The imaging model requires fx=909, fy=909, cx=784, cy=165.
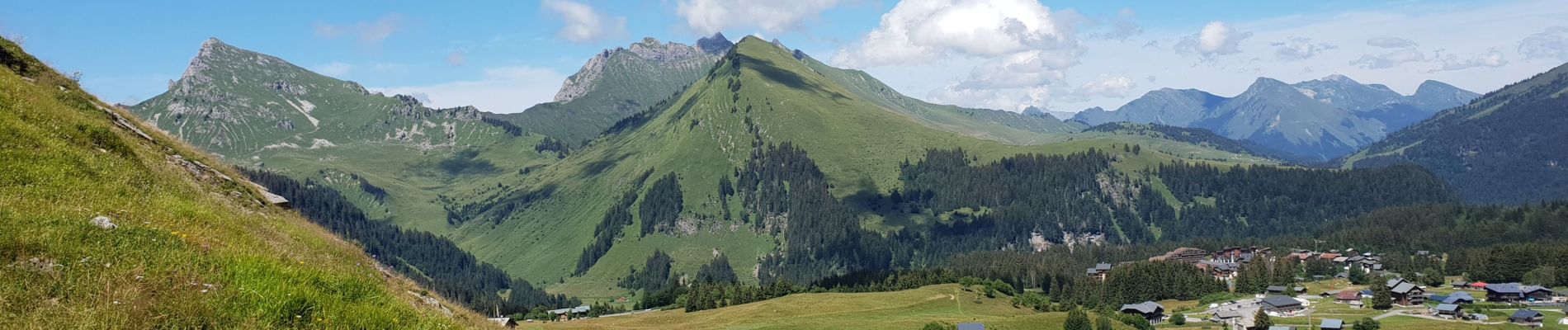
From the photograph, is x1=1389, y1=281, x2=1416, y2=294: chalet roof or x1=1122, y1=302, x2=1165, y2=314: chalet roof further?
x1=1122, y1=302, x2=1165, y2=314: chalet roof

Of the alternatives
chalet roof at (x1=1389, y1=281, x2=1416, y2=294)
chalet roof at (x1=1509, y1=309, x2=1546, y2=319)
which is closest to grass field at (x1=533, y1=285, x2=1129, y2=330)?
chalet roof at (x1=1509, y1=309, x2=1546, y2=319)

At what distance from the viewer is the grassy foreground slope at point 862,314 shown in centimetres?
13038

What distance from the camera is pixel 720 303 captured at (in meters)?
178

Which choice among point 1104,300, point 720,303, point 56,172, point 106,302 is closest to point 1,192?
point 56,172

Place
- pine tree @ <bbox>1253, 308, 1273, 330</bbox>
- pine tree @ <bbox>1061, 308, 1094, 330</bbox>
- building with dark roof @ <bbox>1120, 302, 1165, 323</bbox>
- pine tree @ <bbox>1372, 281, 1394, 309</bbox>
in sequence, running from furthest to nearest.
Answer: building with dark roof @ <bbox>1120, 302, 1165, 323</bbox>, pine tree @ <bbox>1372, 281, 1394, 309</bbox>, pine tree @ <bbox>1253, 308, 1273, 330</bbox>, pine tree @ <bbox>1061, 308, 1094, 330</bbox>

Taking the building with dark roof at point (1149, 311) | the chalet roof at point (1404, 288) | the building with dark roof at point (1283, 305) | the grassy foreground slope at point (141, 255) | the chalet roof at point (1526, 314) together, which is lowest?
→ the building with dark roof at point (1149, 311)

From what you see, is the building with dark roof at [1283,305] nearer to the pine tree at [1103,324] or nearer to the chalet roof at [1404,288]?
the chalet roof at [1404,288]

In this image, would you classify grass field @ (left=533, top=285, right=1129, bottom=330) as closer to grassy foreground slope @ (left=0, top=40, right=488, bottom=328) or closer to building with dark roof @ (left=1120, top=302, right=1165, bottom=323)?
building with dark roof @ (left=1120, top=302, right=1165, bottom=323)

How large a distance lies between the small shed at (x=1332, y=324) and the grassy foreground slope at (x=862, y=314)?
1093 inches

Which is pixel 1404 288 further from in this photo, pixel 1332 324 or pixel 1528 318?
pixel 1332 324

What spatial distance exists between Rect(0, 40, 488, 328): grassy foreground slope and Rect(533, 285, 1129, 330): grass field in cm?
8700

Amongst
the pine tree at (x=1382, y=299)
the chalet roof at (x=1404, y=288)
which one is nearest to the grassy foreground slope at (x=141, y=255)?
the pine tree at (x=1382, y=299)

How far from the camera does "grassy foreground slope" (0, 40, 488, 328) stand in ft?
42.1

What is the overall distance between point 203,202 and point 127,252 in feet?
37.2
